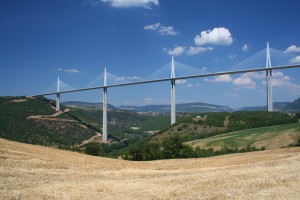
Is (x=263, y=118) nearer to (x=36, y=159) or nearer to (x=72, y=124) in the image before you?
(x=72, y=124)

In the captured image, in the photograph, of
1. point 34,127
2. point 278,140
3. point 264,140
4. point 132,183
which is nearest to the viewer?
point 132,183

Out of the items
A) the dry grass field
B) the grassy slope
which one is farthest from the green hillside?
the dry grass field

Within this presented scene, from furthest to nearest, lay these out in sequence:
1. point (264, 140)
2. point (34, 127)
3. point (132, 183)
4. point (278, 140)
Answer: point (34, 127)
point (264, 140)
point (278, 140)
point (132, 183)

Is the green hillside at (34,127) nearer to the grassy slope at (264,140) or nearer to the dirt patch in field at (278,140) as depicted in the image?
the grassy slope at (264,140)

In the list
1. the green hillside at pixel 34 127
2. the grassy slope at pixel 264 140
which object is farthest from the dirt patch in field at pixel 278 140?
the green hillside at pixel 34 127

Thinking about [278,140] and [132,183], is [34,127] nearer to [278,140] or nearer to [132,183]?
[278,140]

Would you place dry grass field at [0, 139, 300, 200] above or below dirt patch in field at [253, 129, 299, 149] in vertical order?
above

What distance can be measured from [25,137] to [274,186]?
94002 mm

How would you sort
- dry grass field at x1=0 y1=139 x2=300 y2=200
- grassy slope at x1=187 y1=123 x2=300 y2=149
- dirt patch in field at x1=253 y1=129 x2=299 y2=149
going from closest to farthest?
dry grass field at x1=0 y1=139 x2=300 y2=200, dirt patch in field at x1=253 y1=129 x2=299 y2=149, grassy slope at x1=187 y1=123 x2=300 y2=149

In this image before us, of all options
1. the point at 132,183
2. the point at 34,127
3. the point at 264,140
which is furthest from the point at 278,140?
the point at 34,127

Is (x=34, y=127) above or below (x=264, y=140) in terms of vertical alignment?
below

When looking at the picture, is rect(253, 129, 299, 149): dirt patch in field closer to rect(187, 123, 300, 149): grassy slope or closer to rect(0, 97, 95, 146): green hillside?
rect(187, 123, 300, 149): grassy slope

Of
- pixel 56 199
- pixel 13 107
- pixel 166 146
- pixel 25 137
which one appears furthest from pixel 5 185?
pixel 13 107

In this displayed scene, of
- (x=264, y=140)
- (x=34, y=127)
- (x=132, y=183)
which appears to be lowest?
(x=34, y=127)
